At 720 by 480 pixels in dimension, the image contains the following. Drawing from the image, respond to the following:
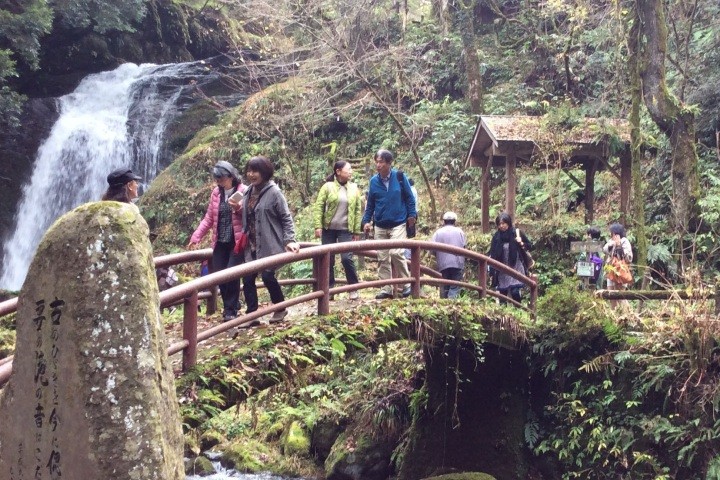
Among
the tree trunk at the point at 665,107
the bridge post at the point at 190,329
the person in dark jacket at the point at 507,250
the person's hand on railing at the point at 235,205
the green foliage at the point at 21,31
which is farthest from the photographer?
the green foliage at the point at 21,31

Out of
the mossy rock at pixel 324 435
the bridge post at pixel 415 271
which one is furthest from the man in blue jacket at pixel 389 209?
the mossy rock at pixel 324 435

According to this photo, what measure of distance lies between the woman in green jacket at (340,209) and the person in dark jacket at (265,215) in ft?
5.75

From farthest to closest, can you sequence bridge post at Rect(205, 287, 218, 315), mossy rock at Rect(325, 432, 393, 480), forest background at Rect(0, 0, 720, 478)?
forest background at Rect(0, 0, 720, 478) < mossy rock at Rect(325, 432, 393, 480) < bridge post at Rect(205, 287, 218, 315)

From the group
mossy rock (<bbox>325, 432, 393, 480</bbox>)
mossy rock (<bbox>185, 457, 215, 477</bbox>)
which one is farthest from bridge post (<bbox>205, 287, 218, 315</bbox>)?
mossy rock (<bbox>325, 432, 393, 480</bbox>)

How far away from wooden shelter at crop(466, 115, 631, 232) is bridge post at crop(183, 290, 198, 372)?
10520 mm

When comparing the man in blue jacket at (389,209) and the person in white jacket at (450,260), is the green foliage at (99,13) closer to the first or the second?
the person in white jacket at (450,260)

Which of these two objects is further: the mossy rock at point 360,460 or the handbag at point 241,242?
the mossy rock at point 360,460

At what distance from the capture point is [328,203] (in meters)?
8.41

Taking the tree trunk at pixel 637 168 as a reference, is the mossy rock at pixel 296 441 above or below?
below

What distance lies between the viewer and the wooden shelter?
14.8m

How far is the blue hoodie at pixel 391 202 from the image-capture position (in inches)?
342

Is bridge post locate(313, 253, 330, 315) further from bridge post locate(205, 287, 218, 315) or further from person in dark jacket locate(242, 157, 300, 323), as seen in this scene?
bridge post locate(205, 287, 218, 315)

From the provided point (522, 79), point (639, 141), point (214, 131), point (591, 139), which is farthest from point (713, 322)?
point (214, 131)

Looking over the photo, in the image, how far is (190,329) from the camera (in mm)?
5242
